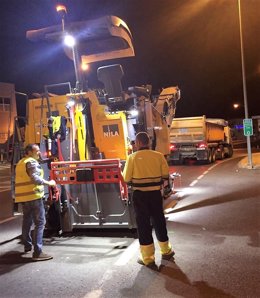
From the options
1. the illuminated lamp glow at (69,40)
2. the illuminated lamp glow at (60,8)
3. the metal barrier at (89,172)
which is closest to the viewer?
the metal barrier at (89,172)

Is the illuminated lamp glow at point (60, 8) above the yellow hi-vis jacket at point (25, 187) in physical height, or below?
above

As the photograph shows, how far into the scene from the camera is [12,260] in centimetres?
658

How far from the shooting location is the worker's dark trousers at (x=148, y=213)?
6078 millimetres

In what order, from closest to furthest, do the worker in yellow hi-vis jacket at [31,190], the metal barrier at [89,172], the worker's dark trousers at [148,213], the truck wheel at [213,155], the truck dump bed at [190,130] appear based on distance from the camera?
the worker's dark trousers at [148,213] → the worker in yellow hi-vis jacket at [31,190] → the metal barrier at [89,172] → the truck dump bed at [190,130] → the truck wheel at [213,155]

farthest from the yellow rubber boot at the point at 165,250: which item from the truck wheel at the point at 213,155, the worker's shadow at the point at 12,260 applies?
the truck wheel at the point at 213,155

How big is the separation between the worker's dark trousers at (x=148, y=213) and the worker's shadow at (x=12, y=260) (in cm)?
190

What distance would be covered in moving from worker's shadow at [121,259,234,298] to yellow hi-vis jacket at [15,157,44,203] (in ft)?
7.13

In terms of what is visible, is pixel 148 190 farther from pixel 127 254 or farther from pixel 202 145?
pixel 202 145

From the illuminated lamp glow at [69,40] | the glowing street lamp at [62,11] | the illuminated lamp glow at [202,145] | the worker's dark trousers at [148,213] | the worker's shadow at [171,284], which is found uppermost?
the glowing street lamp at [62,11]

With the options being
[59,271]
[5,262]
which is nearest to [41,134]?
[5,262]

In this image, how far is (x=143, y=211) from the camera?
6.14 metres

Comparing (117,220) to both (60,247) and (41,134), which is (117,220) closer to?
(60,247)

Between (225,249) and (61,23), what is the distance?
5049mm

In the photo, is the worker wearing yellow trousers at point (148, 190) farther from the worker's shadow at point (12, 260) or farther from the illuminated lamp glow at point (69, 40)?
the illuminated lamp glow at point (69, 40)
